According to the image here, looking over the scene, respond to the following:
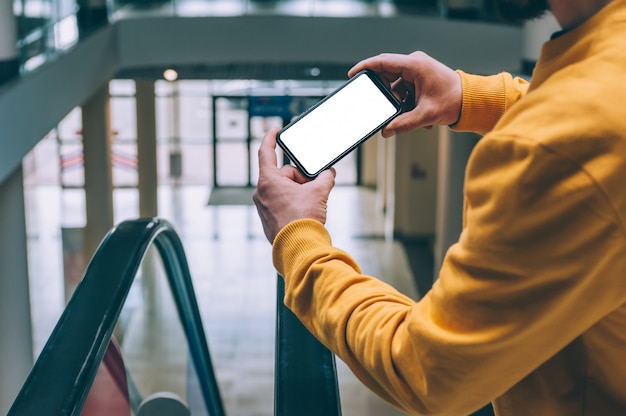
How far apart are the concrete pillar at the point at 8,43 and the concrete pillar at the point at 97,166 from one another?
4.41m

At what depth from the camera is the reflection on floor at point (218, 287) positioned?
11727 millimetres

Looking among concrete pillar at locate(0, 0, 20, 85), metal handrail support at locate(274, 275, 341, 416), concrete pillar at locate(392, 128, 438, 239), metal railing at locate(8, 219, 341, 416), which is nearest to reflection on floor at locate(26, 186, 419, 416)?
concrete pillar at locate(392, 128, 438, 239)

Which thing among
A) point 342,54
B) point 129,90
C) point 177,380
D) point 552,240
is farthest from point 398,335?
point 129,90

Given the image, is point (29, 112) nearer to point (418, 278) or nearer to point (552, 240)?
point (552, 240)

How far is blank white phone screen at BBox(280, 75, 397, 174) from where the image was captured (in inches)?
66.4

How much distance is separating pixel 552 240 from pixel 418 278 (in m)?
15.3

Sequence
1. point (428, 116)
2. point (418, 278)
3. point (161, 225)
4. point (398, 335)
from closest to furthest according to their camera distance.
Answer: point (398, 335) → point (428, 116) → point (161, 225) → point (418, 278)

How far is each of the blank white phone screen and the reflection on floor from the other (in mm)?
5970

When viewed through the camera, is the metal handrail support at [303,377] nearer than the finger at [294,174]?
No

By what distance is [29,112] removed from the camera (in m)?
8.39

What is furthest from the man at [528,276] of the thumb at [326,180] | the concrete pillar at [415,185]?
the concrete pillar at [415,185]

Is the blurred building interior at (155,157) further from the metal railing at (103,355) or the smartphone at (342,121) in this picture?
the smartphone at (342,121)

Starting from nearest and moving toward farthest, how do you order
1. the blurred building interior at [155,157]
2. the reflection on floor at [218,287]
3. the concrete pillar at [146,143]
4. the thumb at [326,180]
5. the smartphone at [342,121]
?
the thumb at [326,180], the smartphone at [342,121], the blurred building interior at [155,157], the reflection on floor at [218,287], the concrete pillar at [146,143]

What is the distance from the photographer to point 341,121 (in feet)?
5.74
